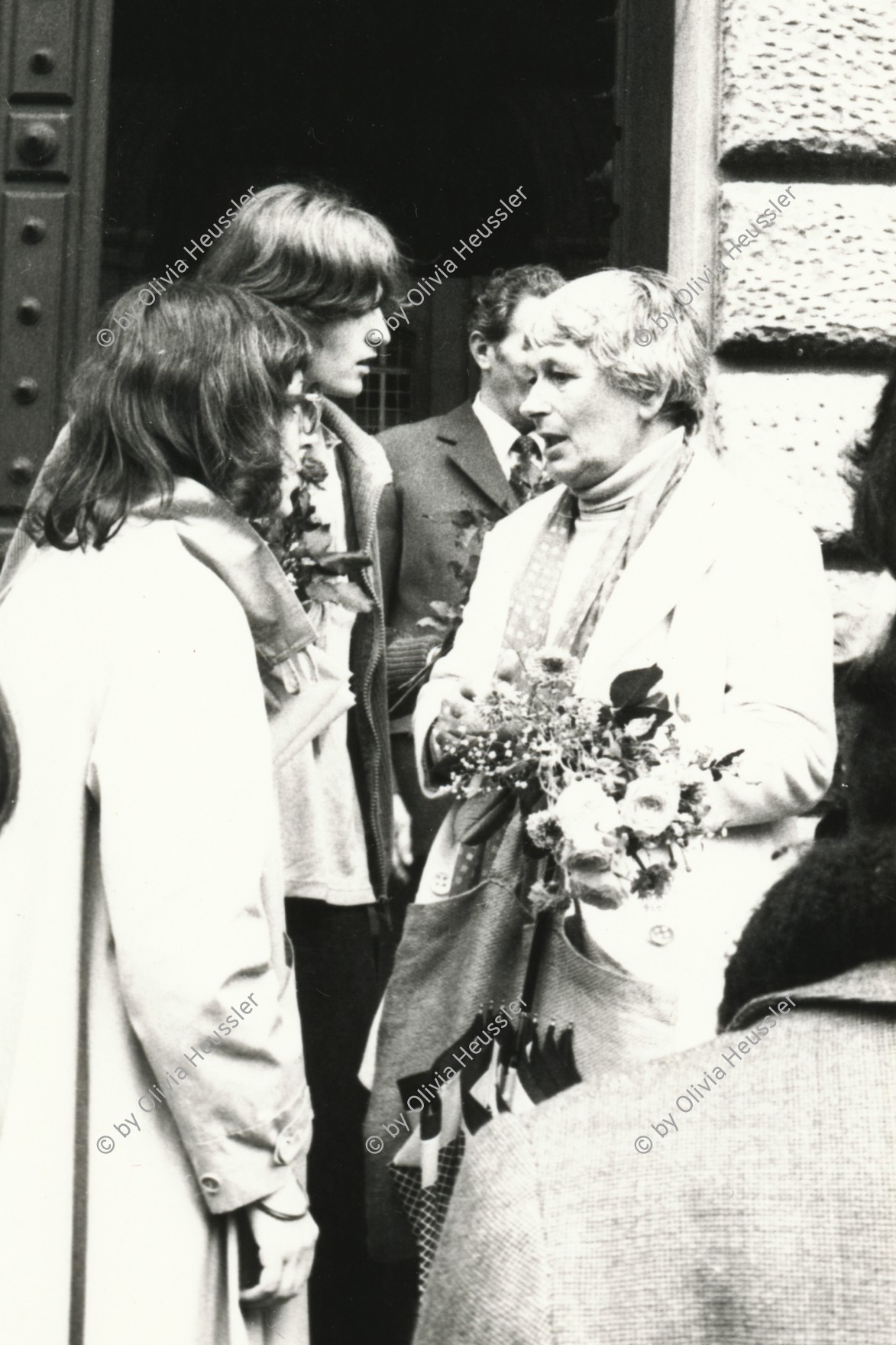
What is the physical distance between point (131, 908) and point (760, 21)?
242 centimetres

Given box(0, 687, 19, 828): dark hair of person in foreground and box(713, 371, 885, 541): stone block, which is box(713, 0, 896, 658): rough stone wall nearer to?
box(713, 371, 885, 541): stone block

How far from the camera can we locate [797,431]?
3658 millimetres

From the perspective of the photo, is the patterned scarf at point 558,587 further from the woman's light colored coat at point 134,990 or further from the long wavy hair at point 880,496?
the long wavy hair at point 880,496

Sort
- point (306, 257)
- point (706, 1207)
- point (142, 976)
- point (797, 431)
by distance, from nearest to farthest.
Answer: point (706, 1207), point (142, 976), point (306, 257), point (797, 431)

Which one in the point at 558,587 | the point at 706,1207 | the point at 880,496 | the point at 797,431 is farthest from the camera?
the point at 797,431

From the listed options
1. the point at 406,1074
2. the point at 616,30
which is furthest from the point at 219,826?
the point at 616,30

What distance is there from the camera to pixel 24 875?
221 centimetres

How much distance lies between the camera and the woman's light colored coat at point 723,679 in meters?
2.79

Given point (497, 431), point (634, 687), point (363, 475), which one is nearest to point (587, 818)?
point (634, 687)

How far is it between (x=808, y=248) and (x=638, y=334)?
0.68 m

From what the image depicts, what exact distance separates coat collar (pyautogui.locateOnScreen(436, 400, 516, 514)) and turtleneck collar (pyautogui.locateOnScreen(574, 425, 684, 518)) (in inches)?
47.6

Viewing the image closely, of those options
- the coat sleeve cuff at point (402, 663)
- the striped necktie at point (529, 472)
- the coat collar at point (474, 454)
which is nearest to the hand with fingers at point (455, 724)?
the coat sleeve cuff at point (402, 663)

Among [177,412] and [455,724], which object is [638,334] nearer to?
[455,724]

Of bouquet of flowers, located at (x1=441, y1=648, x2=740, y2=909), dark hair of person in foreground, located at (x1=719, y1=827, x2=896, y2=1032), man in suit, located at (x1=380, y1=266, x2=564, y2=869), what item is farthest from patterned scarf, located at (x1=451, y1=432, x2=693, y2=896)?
dark hair of person in foreground, located at (x1=719, y1=827, x2=896, y2=1032)
